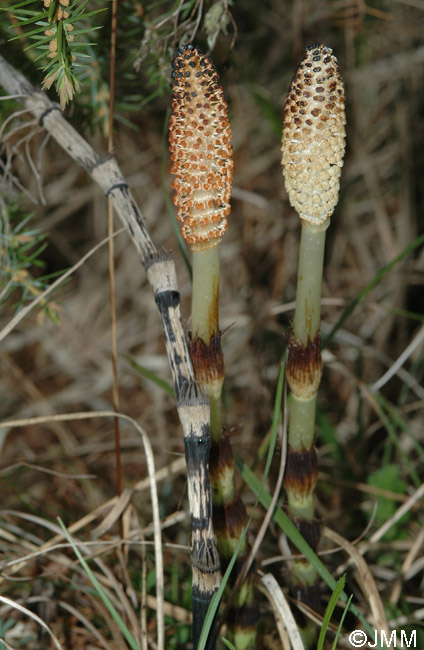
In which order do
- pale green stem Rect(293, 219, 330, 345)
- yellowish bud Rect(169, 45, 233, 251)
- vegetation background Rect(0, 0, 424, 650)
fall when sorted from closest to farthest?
1. yellowish bud Rect(169, 45, 233, 251)
2. pale green stem Rect(293, 219, 330, 345)
3. vegetation background Rect(0, 0, 424, 650)

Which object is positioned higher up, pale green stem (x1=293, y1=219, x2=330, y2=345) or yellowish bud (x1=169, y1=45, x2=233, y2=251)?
yellowish bud (x1=169, y1=45, x2=233, y2=251)

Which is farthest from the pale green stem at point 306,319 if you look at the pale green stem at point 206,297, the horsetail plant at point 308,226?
the pale green stem at point 206,297

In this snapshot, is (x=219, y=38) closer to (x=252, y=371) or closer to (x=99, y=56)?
(x=99, y=56)

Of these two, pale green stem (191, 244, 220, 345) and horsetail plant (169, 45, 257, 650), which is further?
pale green stem (191, 244, 220, 345)

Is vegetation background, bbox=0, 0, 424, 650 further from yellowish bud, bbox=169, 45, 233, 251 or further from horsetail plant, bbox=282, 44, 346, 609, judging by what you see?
yellowish bud, bbox=169, 45, 233, 251

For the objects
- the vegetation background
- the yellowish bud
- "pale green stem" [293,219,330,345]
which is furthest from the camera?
the vegetation background

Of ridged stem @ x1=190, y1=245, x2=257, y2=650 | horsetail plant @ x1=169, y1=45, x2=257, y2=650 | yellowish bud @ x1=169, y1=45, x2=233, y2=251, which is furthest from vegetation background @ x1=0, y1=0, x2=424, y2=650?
yellowish bud @ x1=169, y1=45, x2=233, y2=251

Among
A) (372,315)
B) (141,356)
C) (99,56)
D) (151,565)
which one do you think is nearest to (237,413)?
(141,356)
